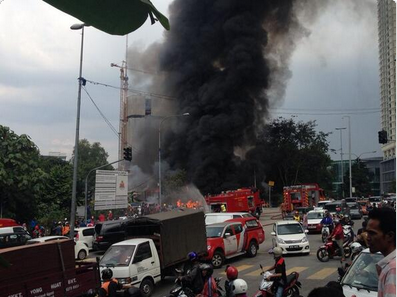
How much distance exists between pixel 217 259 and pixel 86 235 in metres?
8.40

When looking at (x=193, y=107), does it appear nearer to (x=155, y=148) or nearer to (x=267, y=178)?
(x=155, y=148)

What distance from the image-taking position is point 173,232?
12.5 m

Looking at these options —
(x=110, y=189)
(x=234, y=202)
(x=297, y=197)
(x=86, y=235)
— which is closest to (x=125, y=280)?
(x=86, y=235)

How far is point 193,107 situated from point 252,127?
22.7 feet

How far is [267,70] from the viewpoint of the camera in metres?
48.6

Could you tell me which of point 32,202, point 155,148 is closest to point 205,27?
point 155,148

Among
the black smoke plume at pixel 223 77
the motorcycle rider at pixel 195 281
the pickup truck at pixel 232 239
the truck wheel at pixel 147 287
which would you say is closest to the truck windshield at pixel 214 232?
the pickup truck at pixel 232 239

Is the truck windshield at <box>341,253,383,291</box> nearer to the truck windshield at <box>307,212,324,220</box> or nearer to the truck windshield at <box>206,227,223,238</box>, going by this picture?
the truck windshield at <box>206,227,223,238</box>

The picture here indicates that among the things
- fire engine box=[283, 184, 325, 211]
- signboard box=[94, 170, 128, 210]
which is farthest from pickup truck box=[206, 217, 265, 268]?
fire engine box=[283, 184, 325, 211]

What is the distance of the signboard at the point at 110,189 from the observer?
23308 mm

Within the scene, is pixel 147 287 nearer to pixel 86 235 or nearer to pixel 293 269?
pixel 293 269

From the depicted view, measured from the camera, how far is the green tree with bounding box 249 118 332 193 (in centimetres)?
5281

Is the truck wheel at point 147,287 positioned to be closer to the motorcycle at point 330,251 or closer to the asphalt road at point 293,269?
the asphalt road at point 293,269

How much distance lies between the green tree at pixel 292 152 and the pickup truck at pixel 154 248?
38902 millimetres
